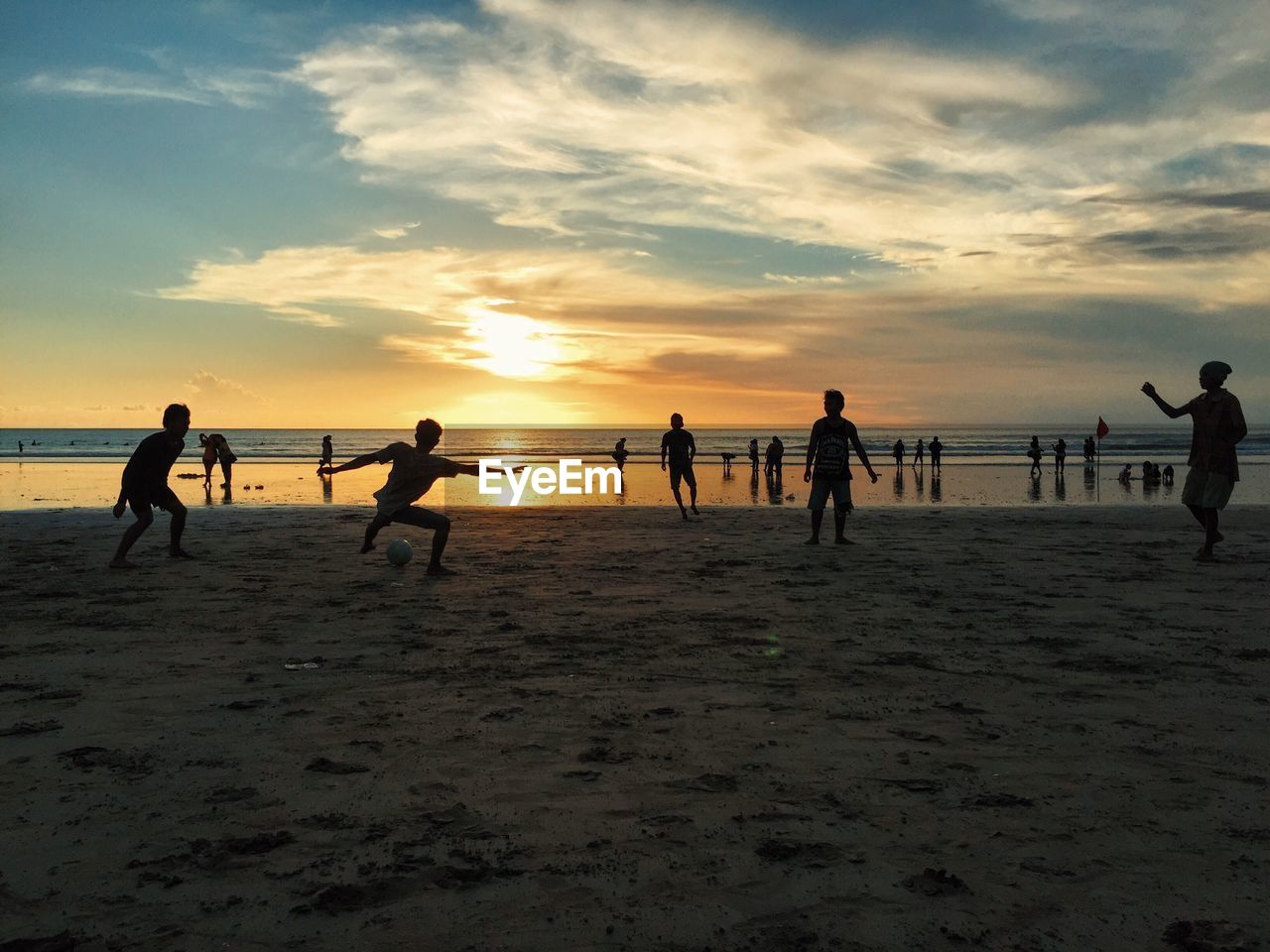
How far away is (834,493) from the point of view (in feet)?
43.4

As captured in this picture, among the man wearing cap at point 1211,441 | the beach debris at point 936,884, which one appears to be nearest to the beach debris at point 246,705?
the beach debris at point 936,884

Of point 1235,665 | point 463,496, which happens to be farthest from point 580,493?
point 1235,665

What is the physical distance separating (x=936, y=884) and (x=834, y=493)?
1015 centimetres

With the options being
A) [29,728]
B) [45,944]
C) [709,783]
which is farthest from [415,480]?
[45,944]

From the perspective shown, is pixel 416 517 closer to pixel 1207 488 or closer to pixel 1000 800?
pixel 1000 800

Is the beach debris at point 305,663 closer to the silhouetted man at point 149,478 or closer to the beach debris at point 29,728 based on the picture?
the beach debris at point 29,728

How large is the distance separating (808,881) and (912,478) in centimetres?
3231

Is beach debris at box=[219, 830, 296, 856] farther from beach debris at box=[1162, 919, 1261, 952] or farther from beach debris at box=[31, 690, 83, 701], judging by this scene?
beach debris at box=[1162, 919, 1261, 952]

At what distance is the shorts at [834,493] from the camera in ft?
42.9

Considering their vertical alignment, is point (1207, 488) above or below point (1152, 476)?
above

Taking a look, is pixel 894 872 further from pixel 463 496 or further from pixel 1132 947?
pixel 463 496

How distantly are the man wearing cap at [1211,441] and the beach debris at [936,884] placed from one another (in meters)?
9.25

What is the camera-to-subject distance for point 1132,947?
292 centimetres
